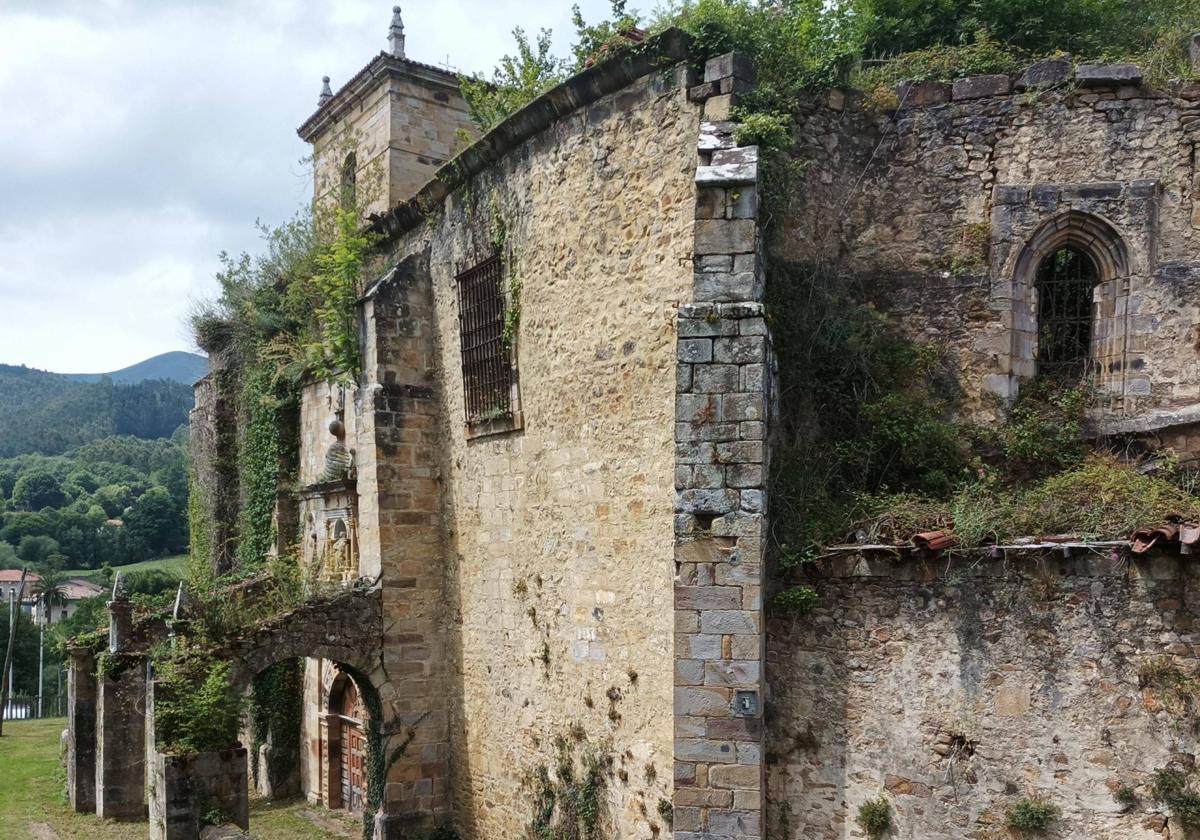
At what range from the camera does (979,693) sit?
7.96 metres

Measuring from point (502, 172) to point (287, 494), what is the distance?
32.1ft

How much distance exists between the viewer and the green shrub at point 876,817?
8.21 m

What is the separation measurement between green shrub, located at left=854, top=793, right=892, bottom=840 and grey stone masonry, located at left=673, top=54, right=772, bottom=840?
35.8 inches

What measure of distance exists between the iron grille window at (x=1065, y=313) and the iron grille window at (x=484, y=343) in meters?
5.91

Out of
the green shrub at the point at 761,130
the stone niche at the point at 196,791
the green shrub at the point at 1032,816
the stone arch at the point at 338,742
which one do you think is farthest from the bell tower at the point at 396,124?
the green shrub at the point at 1032,816

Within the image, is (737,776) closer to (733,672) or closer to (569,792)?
(733,672)

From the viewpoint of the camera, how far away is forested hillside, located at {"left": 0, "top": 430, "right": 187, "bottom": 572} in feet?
273

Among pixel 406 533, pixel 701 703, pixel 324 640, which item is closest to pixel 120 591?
pixel 324 640

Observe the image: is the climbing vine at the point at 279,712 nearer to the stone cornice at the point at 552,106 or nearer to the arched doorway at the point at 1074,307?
the stone cornice at the point at 552,106

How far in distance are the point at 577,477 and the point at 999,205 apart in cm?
496

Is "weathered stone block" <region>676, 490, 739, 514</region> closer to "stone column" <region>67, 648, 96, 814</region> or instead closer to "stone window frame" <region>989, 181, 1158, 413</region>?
"stone window frame" <region>989, 181, 1158, 413</region>

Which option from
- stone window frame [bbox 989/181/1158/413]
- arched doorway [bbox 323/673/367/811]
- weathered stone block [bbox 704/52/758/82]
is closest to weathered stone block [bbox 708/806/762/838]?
stone window frame [bbox 989/181/1158/413]

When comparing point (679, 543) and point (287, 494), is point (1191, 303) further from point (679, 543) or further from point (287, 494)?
point (287, 494)

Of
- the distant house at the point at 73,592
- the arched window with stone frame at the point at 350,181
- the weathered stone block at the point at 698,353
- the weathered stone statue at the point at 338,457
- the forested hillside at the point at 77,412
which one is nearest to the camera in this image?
the weathered stone block at the point at 698,353
